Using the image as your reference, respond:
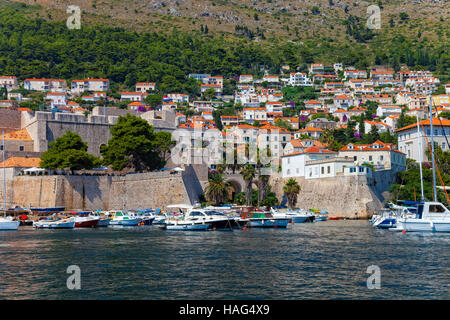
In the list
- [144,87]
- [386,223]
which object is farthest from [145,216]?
[144,87]

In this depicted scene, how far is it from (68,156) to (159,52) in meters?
107

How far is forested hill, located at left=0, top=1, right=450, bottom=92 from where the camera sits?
141875 mm

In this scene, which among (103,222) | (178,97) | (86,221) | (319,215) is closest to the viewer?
(86,221)

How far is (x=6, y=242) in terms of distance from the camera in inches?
1260

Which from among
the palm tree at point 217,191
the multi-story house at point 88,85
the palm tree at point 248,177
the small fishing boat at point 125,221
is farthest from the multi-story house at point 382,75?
the small fishing boat at point 125,221

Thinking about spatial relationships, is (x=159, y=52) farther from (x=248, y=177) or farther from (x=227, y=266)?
(x=227, y=266)

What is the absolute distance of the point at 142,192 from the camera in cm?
5394

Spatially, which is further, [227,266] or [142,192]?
[142,192]

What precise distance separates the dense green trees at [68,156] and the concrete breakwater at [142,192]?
5.76ft

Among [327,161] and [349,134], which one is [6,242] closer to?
[327,161]

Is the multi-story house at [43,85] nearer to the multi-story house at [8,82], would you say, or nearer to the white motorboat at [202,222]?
the multi-story house at [8,82]

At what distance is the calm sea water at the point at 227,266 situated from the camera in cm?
1767

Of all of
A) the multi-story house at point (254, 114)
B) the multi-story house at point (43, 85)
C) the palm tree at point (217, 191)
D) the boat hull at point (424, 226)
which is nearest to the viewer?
the boat hull at point (424, 226)
